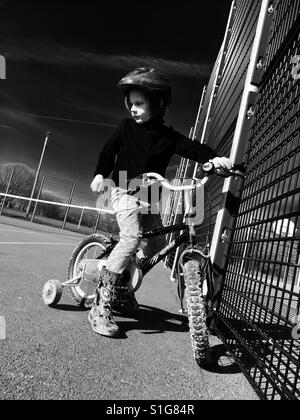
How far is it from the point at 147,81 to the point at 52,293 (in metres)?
1.81

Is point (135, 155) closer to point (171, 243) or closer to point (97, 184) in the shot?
point (97, 184)

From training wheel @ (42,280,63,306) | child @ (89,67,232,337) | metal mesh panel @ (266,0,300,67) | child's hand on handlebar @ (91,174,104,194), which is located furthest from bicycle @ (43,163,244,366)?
metal mesh panel @ (266,0,300,67)

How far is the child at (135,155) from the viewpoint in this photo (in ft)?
9.01

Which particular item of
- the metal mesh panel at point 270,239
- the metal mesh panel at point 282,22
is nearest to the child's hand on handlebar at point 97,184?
the metal mesh panel at point 270,239

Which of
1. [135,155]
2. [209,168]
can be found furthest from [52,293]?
[209,168]

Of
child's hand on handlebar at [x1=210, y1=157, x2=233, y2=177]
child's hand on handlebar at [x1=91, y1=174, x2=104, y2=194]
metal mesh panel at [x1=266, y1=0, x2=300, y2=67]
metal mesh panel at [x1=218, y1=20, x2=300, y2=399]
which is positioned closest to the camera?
metal mesh panel at [x1=218, y1=20, x2=300, y2=399]

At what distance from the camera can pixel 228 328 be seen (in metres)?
→ 2.61

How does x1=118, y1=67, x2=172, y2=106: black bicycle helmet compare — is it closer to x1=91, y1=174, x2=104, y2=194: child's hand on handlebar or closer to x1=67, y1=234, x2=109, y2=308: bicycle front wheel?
x1=91, y1=174, x2=104, y2=194: child's hand on handlebar

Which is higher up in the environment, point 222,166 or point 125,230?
point 222,166

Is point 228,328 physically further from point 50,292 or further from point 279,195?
point 50,292

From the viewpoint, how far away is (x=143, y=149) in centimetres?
291

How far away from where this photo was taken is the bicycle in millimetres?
2205

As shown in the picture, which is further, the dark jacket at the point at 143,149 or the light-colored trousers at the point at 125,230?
the dark jacket at the point at 143,149

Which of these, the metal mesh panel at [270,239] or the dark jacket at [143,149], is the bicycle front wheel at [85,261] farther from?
the metal mesh panel at [270,239]
